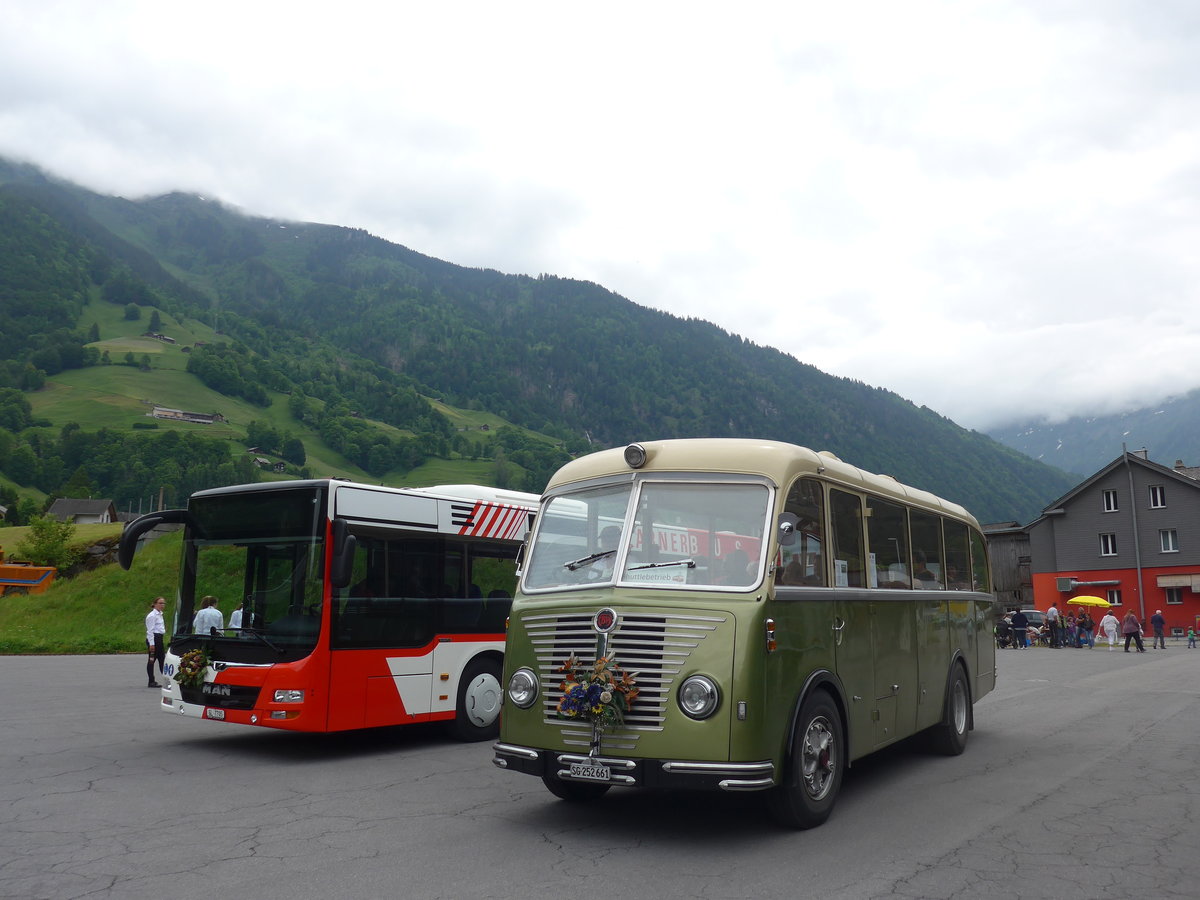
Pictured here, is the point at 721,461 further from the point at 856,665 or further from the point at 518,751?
the point at 518,751

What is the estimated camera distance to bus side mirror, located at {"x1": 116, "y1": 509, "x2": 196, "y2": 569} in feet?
34.1

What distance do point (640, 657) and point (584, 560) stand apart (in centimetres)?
105

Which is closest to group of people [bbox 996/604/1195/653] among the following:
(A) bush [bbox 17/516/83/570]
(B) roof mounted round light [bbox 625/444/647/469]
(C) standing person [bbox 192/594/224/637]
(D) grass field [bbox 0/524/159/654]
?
(D) grass field [bbox 0/524/159/654]

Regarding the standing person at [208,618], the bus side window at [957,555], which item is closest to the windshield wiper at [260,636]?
the standing person at [208,618]

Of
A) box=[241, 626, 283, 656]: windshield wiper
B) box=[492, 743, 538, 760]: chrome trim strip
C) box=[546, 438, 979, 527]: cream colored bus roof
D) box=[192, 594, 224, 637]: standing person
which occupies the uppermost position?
box=[546, 438, 979, 527]: cream colored bus roof

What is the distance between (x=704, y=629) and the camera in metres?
6.64

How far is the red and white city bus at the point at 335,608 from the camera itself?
1029cm

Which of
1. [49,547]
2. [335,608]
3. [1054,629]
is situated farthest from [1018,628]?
[49,547]

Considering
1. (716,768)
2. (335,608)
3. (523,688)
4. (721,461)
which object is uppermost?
(721,461)

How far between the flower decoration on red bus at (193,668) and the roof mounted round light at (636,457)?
586 centimetres

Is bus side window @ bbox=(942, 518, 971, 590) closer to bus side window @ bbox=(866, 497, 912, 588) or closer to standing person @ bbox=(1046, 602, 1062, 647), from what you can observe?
bus side window @ bbox=(866, 497, 912, 588)

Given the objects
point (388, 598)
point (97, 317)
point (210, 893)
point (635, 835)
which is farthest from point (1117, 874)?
point (97, 317)

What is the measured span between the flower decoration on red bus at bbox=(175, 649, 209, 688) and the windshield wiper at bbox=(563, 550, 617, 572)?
5.24 meters

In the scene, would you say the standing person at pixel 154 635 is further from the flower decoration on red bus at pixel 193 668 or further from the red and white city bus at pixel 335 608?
the flower decoration on red bus at pixel 193 668
